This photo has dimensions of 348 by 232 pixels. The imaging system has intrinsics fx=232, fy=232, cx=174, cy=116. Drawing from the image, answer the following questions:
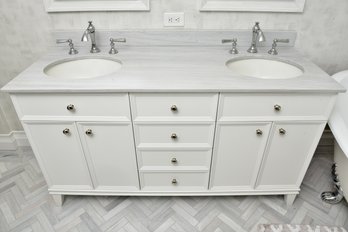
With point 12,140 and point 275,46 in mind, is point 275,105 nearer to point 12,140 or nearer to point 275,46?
point 275,46

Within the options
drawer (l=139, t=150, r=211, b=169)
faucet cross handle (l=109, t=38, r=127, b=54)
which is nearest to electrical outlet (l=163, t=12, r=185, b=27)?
faucet cross handle (l=109, t=38, r=127, b=54)

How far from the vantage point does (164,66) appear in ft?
3.85

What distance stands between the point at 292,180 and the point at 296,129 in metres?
0.37

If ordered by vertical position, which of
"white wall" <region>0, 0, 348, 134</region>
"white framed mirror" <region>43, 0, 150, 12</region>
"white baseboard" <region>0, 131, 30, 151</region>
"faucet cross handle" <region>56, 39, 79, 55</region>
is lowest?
"white baseboard" <region>0, 131, 30, 151</region>

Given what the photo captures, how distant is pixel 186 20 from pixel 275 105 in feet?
2.34

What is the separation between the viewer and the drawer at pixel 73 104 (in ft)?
3.34

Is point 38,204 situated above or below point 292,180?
below

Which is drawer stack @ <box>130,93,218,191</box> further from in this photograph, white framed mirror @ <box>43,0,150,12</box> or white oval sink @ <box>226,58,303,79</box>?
white framed mirror @ <box>43,0,150,12</box>

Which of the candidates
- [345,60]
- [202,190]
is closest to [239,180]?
[202,190]

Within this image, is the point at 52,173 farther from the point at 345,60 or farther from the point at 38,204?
the point at 345,60

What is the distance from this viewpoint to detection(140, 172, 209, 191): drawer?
4.24 ft

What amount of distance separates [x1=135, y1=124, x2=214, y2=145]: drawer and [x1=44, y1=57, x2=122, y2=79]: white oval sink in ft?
1.36

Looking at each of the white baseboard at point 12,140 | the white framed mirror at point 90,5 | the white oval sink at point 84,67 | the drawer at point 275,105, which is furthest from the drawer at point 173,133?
the white baseboard at point 12,140

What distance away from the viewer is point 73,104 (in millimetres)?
1040
